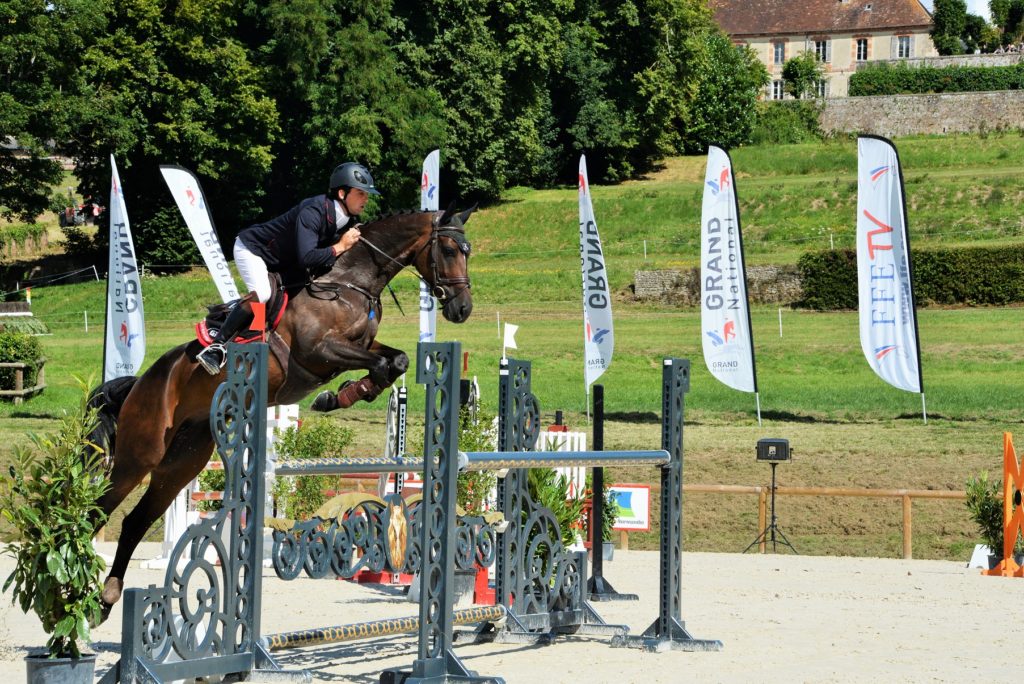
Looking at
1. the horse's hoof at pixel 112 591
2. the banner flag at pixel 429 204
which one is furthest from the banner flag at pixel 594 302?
the horse's hoof at pixel 112 591

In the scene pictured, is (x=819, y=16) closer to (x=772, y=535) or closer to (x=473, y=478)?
(x=772, y=535)

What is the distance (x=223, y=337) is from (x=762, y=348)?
835 inches

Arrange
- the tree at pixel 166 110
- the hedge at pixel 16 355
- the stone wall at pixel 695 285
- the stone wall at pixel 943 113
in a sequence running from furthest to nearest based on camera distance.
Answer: the stone wall at pixel 943 113
the tree at pixel 166 110
the stone wall at pixel 695 285
the hedge at pixel 16 355

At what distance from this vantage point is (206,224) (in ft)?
55.5

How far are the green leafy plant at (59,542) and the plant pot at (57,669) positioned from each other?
0.06 m

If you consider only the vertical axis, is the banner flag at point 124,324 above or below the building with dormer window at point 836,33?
below

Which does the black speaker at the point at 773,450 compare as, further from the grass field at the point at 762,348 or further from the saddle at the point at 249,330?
the saddle at the point at 249,330

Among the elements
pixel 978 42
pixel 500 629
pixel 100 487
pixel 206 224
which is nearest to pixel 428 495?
pixel 100 487

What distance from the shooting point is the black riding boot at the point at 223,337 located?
7.77 metres

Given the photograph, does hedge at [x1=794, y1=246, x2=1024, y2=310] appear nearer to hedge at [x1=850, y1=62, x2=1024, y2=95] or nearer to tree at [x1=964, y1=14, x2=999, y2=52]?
hedge at [x1=850, y1=62, x2=1024, y2=95]

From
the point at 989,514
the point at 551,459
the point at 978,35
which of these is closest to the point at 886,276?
the point at 989,514

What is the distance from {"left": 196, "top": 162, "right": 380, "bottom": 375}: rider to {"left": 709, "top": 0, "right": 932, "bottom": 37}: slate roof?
74.9m

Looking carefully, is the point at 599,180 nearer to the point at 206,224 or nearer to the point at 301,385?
the point at 206,224

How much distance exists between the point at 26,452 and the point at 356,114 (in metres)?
37.4
